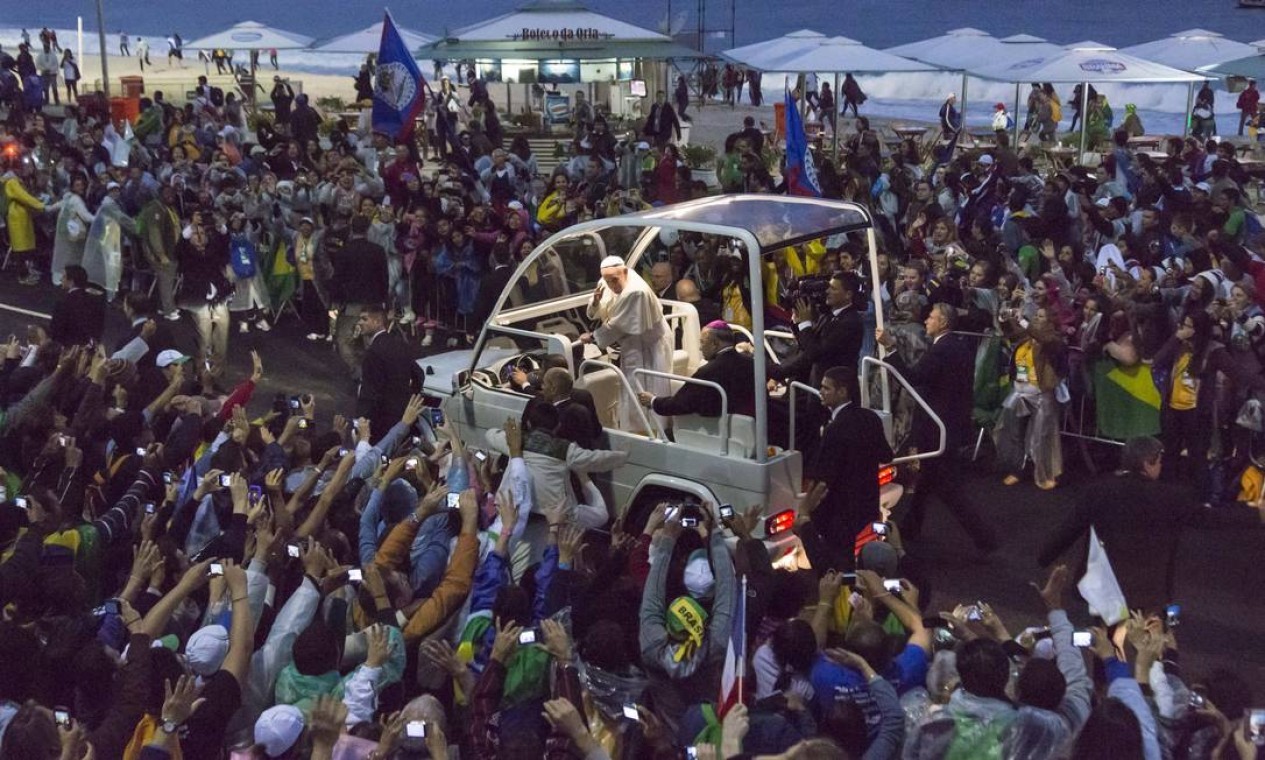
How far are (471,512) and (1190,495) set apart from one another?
133 inches

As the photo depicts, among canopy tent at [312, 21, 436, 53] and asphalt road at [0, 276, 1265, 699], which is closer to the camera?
asphalt road at [0, 276, 1265, 699]

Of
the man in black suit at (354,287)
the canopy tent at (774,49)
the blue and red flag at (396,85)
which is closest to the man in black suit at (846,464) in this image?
the man in black suit at (354,287)

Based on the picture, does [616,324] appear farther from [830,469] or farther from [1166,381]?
[1166,381]

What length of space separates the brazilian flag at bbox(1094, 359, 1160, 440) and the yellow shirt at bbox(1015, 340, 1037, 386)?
18.6 inches

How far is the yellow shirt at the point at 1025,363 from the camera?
10453mm

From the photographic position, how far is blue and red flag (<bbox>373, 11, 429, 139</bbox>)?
51.3ft

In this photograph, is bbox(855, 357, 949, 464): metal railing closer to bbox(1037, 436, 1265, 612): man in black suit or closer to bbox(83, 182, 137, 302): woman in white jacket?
bbox(1037, 436, 1265, 612): man in black suit

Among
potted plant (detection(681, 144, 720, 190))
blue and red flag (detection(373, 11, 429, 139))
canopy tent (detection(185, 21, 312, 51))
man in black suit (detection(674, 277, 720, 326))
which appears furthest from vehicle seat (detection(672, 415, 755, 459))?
canopy tent (detection(185, 21, 312, 51))

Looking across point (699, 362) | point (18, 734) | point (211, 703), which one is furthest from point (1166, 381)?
point (18, 734)

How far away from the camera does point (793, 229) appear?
8375mm

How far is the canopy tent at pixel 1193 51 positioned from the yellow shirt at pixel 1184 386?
1408 cm

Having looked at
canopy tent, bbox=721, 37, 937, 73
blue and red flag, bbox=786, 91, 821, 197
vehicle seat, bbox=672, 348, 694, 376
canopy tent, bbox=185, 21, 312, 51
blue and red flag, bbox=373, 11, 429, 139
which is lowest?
vehicle seat, bbox=672, 348, 694, 376

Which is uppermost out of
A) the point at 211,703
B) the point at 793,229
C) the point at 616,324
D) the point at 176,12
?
the point at 176,12

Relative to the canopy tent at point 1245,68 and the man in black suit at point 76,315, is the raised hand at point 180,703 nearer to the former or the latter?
the man in black suit at point 76,315
